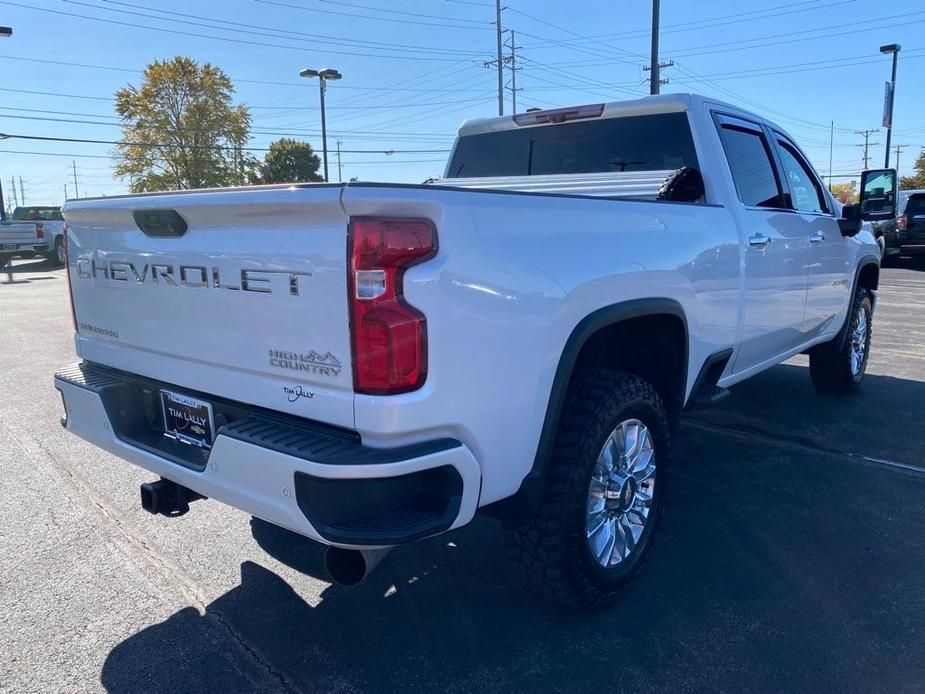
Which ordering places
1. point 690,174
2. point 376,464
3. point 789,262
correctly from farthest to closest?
point 789,262
point 690,174
point 376,464

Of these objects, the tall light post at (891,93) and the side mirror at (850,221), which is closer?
the side mirror at (850,221)

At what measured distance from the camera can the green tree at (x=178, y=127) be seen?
45625mm

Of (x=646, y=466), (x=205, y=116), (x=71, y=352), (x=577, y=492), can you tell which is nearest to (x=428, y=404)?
(x=577, y=492)

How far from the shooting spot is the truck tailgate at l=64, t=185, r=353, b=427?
2.20 m

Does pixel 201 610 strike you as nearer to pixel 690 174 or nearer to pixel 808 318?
pixel 690 174

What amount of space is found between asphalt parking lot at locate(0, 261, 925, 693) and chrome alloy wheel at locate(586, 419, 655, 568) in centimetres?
26

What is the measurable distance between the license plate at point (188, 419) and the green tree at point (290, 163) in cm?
3672

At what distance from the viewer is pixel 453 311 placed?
218cm

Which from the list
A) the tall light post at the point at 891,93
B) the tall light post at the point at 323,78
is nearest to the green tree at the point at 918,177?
the tall light post at the point at 891,93

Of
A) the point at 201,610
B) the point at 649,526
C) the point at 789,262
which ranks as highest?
the point at 789,262

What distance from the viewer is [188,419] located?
281 centimetres

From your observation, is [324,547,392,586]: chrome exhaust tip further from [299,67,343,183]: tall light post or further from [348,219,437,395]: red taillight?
[299,67,343,183]: tall light post

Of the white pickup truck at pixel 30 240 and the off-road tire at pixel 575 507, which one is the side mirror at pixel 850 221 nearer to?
the off-road tire at pixel 575 507

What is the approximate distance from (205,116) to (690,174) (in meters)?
47.4
